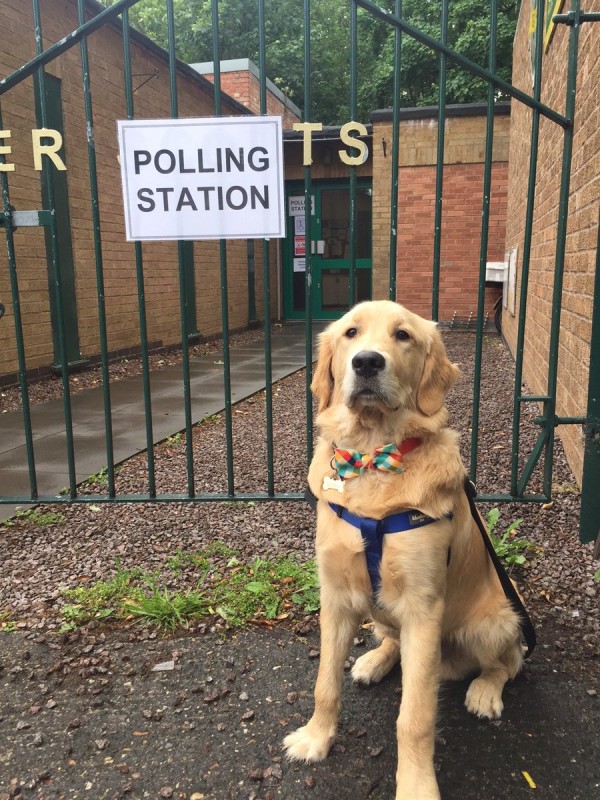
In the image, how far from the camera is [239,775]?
1.95 m

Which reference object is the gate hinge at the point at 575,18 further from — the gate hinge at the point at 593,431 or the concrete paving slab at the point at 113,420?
the concrete paving slab at the point at 113,420

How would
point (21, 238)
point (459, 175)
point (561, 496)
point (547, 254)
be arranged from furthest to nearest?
point (459, 175)
point (21, 238)
point (547, 254)
point (561, 496)

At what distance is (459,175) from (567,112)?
34.2 feet

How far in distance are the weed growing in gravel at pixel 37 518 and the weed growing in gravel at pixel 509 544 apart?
8.47 feet

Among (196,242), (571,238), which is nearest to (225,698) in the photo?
(571,238)

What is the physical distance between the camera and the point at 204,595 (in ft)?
9.72

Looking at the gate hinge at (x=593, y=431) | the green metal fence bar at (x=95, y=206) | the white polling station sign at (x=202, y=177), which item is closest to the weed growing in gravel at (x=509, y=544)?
the gate hinge at (x=593, y=431)

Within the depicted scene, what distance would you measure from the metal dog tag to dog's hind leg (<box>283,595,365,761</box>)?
1.22 feet

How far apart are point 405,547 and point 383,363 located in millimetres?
589

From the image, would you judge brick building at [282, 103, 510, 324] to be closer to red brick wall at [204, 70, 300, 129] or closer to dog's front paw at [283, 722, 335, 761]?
red brick wall at [204, 70, 300, 129]

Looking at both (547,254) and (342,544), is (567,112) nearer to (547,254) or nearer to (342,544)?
(342,544)

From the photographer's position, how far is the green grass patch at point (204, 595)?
9.18ft

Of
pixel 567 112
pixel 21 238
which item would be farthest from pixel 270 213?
pixel 21 238

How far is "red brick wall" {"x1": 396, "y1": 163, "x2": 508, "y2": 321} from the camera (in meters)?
12.8
